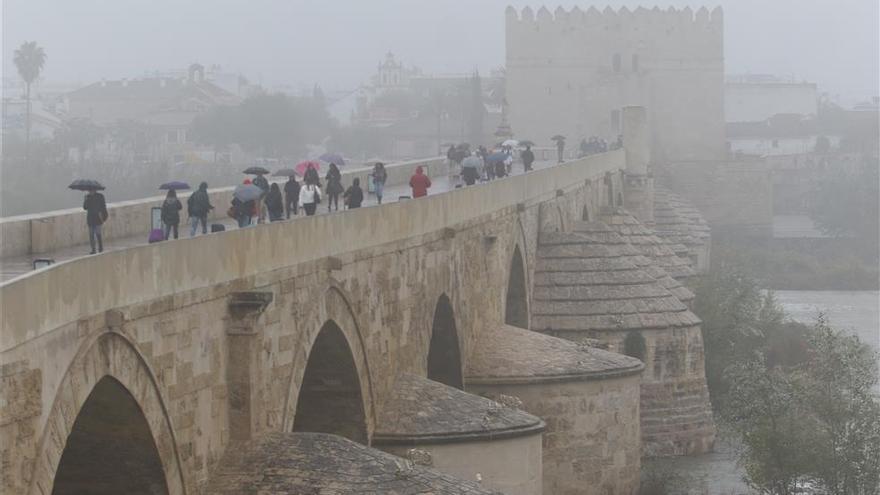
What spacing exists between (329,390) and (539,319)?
11867 mm

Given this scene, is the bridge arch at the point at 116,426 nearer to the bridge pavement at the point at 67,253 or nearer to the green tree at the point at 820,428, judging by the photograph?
the bridge pavement at the point at 67,253

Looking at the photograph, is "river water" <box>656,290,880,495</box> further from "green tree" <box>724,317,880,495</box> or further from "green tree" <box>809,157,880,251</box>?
"green tree" <box>809,157,880,251</box>

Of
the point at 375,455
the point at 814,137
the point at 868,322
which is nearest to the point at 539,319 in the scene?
the point at 375,455

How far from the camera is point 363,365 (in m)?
18.3

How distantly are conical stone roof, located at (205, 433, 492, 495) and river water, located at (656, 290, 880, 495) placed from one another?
1221cm

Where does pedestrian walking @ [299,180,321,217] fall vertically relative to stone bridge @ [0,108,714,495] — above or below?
above

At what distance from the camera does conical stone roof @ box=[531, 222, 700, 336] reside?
29.9 m

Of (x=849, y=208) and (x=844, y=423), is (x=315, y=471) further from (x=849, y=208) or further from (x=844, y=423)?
(x=849, y=208)

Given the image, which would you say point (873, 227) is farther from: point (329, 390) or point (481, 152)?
point (329, 390)

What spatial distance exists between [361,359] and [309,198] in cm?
343

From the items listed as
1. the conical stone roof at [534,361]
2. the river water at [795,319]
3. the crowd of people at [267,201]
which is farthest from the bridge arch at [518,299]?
the conical stone roof at [534,361]

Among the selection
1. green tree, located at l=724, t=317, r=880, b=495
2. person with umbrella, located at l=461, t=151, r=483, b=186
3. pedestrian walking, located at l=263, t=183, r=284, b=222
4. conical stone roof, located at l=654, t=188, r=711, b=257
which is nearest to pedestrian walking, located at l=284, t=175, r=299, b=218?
pedestrian walking, located at l=263, t=183, r=284, b=222

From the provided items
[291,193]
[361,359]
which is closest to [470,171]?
[291,193]

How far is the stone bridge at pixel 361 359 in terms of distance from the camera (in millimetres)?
12117
